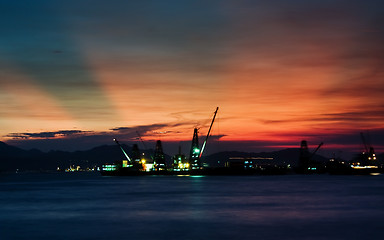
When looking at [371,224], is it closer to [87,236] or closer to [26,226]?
[87,236]

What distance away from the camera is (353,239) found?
38281 millimetres

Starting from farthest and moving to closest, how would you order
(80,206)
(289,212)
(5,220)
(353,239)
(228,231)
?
(80,206) → (289,212) → (5,220) → (228,231) → (353,239)

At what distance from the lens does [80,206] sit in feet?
226

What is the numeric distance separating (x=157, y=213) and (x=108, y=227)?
13.5m

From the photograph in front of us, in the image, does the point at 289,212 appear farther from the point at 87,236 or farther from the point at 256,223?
the point at 87,236

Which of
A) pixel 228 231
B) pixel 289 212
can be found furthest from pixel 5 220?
pixel 289 212

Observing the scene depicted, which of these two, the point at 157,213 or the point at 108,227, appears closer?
the point at 108,227

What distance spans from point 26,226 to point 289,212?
2789cm

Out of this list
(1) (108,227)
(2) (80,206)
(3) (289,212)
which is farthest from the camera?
(2) (80,206)

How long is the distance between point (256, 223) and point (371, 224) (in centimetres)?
1028

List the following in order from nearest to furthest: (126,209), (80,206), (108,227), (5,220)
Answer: (108,227) < (5,220) < (126,209) < (80,206)

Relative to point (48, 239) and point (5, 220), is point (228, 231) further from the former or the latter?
point (5, 220)

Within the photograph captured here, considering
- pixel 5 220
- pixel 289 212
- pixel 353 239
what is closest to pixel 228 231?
pixel 353 239

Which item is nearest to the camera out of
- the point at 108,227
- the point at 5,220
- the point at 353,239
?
the point at 353,239
